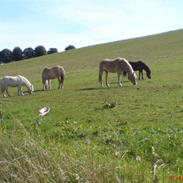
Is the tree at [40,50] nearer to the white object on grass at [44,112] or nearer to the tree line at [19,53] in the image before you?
the tree line at [19,53]

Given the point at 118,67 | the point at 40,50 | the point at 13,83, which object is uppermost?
the point at 40,50

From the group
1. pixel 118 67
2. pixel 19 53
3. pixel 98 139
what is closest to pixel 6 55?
pixel 19 53

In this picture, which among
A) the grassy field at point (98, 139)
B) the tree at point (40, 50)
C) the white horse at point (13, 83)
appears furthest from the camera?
the tree at point (40, 50)

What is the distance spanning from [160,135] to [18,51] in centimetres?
12323

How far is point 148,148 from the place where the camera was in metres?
11.0

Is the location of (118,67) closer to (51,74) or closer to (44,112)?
(51,74)

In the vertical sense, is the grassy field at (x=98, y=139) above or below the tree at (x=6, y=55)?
below

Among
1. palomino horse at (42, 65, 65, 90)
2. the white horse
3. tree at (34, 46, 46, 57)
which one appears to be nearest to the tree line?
tree at (34, 46, 46, 57)

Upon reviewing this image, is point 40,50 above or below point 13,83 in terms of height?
above

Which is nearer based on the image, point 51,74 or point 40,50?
point 51,74

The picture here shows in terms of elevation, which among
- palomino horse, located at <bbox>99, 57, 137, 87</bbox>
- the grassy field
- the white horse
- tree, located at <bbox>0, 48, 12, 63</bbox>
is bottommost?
the grassy field

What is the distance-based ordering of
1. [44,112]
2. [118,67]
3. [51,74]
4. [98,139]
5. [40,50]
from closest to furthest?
[98,139]
[44,112]
[118,67]
[51,74]
[40,50]

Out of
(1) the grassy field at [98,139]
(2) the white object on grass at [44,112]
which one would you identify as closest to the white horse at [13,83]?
(1) the grassy field at [98,139]

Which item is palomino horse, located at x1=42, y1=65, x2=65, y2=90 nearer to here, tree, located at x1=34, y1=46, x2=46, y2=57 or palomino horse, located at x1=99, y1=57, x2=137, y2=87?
palomino horse, located at x1=99, y1=57, x2=137, y2=87
